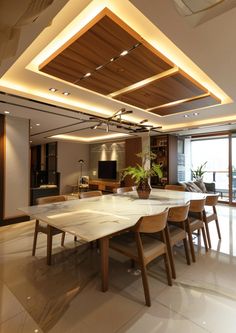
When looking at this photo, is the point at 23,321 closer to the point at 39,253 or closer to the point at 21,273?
the point at 21,273

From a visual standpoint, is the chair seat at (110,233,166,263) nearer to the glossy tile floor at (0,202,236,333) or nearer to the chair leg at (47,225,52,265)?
the glossy tile floor at (0,202,236,333)

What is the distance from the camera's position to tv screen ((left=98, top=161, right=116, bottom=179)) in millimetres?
8180

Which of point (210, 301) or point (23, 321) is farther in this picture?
point (210, 301)

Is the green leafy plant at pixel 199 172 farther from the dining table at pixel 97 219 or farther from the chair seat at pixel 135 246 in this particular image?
the chair seat at pixel 135 246

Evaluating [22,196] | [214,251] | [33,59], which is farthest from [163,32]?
[22,196]

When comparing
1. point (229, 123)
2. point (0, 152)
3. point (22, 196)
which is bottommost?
point (22, 196)

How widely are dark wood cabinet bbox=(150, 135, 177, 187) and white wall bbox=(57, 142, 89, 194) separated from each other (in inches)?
150

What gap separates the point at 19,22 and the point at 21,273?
8.50 feet

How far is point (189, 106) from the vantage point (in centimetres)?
397

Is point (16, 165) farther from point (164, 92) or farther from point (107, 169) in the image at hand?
point (107, 169)

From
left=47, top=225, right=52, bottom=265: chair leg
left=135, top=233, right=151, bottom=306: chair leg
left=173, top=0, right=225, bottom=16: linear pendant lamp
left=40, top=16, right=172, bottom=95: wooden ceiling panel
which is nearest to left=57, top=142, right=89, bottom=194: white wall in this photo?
left=40, top=16, right=172, bottom=95: wooden ceiling panel

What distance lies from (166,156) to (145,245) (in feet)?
16.3

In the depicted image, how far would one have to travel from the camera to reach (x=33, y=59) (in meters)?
2.34

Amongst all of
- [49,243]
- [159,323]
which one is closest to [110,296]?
[159,323]
